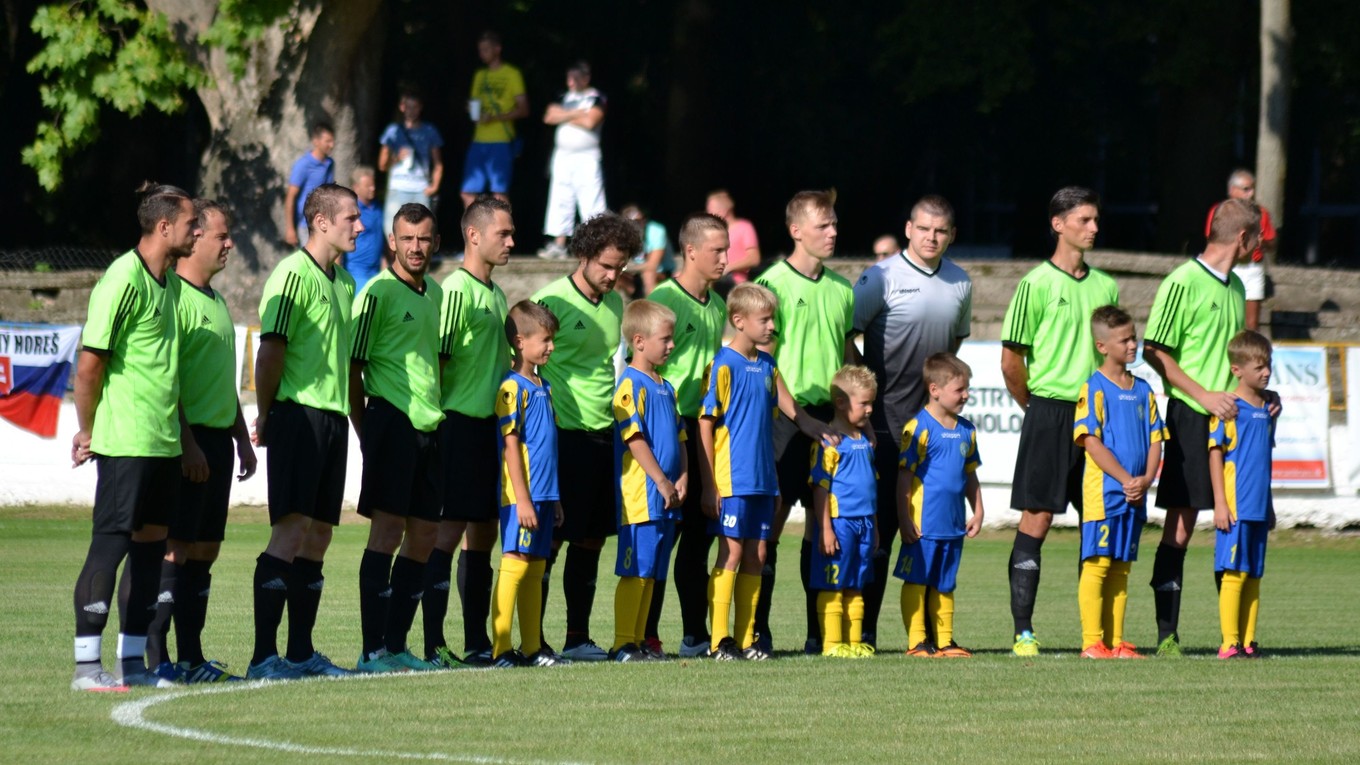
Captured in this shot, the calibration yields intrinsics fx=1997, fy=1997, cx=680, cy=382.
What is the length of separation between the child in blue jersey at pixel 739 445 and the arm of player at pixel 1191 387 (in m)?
1.72

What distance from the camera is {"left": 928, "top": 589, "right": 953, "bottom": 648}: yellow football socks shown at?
9836 millimetres

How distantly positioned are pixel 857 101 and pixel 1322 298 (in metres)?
8.81

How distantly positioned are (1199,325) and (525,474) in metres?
3.47

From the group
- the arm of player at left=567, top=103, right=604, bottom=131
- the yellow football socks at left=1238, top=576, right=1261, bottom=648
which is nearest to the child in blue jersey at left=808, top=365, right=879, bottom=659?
the yellow football socks at left=1238, top=576, right=1261, bottom=648

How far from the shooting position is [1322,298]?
742 inches

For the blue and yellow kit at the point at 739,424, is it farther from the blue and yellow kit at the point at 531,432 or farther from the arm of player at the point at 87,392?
the arm of player at the point at 87,392

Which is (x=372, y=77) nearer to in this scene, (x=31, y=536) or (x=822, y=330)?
(x=31, y=536)

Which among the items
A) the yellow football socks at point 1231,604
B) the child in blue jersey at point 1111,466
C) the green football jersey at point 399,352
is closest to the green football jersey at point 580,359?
the green football jersey at point 399,352

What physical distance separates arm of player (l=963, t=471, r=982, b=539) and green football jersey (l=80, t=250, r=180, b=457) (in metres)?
3.85

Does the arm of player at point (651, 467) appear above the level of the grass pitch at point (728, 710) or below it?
above

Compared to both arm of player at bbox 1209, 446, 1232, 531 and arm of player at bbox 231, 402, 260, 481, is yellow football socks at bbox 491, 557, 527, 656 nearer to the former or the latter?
arm of player at bbox 231, 402, 260, 481

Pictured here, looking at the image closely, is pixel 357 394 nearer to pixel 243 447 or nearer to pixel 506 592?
pixel 243 447

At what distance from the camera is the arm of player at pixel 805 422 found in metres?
9.61

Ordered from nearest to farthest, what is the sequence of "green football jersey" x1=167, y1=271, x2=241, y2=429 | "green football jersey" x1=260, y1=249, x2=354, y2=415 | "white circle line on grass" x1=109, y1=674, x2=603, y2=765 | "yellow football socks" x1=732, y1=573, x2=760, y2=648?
"white circle line on grass" x1=109, y1=674, x2=603, y2=765 → "green football jersey" x1=167, y1=271, x2=241, y2=429 → "green football jersey" x1=260, y1=249, x2=354, y2=415 → "yellow football socks" x1=732, y1=573, x2=760, y2=648
